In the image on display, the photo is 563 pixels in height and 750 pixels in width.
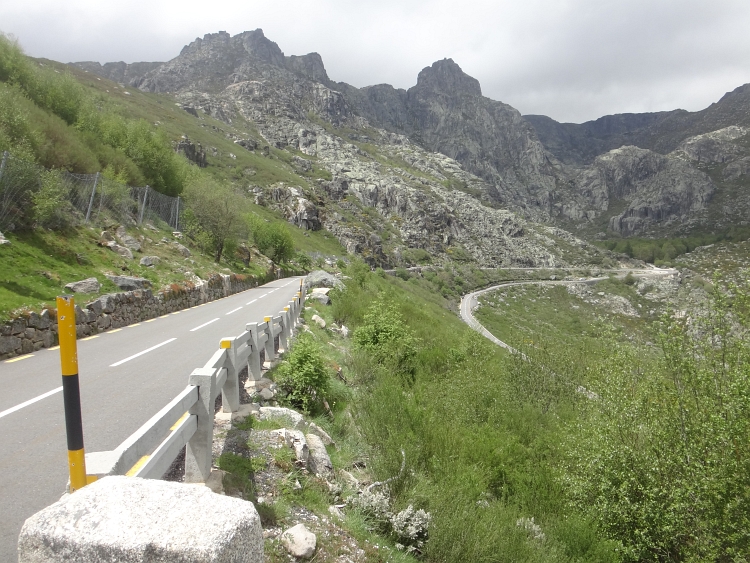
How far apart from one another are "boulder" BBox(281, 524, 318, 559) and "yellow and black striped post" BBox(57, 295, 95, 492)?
6.73ft

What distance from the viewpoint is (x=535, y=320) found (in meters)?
82.1

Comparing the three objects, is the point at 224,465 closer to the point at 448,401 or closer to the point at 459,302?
the point at 448,401

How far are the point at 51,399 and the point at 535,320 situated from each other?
83958 millimetres

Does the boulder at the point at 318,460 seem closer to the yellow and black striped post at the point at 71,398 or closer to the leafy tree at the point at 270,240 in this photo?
the yellow and black striped post at the point at 71,398

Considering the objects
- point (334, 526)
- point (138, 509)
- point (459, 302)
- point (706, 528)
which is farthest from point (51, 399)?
point (459, 302)

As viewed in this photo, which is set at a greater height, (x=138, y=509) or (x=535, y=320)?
(x=138, y=509)

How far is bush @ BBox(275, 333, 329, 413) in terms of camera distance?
782cm

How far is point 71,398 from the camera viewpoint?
250 cm

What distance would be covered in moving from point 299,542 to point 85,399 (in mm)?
5040

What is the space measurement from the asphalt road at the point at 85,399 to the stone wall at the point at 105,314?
438mm

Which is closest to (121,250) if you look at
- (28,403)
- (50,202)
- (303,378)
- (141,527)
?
(50,202)

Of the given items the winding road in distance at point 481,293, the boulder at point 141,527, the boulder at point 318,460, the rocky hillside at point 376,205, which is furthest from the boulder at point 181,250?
the rocky hillside at point 376,205

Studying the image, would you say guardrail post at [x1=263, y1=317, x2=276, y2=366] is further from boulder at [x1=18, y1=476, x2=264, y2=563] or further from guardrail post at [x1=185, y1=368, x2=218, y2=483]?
boulder at [x1=18, y1=476, x2=264, y2=563]

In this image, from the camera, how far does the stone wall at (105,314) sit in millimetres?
9969
